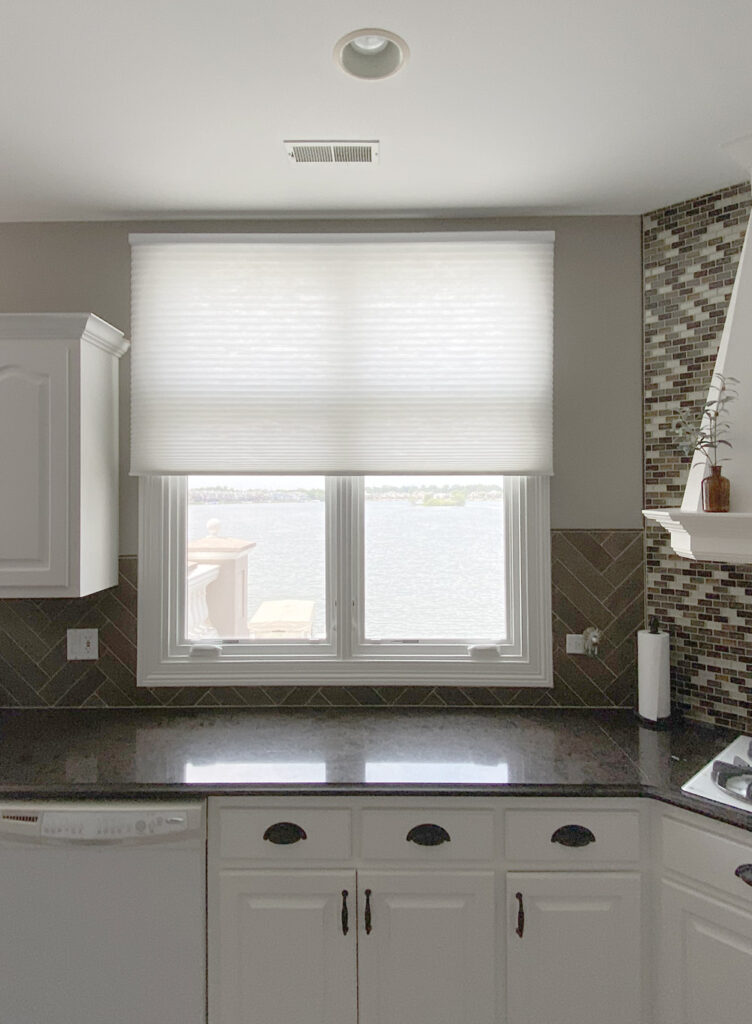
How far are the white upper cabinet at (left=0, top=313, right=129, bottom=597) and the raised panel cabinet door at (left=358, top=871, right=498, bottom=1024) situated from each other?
133 centimetres

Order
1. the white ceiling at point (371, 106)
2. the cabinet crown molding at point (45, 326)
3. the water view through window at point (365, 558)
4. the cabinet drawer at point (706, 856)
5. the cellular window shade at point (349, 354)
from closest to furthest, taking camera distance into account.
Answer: the white ceiling at point (371, 106)
the cabinet drawer at point (706, 856)
the cabinet crown molding at point (45, 326)
the cellular window shade at point (349, 354)
the water view through window at point (365, 558)

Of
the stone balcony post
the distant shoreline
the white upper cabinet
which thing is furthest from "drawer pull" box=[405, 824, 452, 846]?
the white upper cabinet

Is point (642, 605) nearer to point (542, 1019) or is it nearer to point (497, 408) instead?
point (497, 408)

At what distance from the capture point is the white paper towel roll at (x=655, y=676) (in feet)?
6.64

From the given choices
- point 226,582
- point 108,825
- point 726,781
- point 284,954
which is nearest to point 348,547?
point 226,582

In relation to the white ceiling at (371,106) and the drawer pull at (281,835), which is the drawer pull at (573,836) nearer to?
the drawer pull at (281,835)

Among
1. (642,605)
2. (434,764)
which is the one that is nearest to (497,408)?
(642,605)

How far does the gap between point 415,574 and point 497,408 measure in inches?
26.3

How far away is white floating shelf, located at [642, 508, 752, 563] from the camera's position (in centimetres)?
162

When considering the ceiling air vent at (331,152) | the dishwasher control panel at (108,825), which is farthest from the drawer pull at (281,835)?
the ceiling air vent at (331,152)

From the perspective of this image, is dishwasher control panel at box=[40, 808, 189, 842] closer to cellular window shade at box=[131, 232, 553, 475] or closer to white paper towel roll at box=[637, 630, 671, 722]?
cellular window shade at box=[131, 232, 553, 475]

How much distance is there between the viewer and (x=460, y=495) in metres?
2.29

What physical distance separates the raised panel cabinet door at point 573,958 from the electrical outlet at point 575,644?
774 mm

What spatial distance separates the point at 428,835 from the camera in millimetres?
1614
